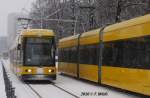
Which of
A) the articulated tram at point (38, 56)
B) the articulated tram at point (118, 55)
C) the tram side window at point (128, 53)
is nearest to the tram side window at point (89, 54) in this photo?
the articulated tram at point (118, 55)

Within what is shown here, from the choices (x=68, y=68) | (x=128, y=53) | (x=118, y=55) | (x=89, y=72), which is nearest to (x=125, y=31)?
(x=128, y=53)

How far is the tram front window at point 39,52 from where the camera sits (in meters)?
27.5

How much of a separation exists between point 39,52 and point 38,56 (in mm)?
237

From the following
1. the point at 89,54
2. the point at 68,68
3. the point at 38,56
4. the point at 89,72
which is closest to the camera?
the point at 89,72

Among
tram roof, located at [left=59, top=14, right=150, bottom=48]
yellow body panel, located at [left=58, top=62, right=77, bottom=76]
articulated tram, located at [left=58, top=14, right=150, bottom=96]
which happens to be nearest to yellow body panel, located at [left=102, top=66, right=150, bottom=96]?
articulated tram, located at [left=58, top=14, right=150, bottom=96]

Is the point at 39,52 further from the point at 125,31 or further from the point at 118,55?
the point at 125,31

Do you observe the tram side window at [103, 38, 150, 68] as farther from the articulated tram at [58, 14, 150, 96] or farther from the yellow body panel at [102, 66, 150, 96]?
the yellow body panel at [102, 66, 150, 96]

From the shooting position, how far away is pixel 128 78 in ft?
62.4

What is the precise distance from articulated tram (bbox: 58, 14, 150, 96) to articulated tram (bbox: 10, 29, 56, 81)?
6.17ft

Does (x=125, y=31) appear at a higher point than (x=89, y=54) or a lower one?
higher

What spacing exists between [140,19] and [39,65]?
10606 millimetres

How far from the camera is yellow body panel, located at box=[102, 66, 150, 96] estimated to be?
1694 cm

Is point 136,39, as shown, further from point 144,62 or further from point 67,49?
point 67,49

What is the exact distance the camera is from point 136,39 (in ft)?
59.7
